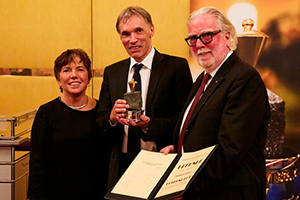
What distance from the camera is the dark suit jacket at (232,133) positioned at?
5.71ft

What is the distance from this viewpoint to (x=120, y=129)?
240 cm

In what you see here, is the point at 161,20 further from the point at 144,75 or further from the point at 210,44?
the point at 210,44

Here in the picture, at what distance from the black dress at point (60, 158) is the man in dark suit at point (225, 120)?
76cm

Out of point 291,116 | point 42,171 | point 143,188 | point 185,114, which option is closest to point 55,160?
point 42,171

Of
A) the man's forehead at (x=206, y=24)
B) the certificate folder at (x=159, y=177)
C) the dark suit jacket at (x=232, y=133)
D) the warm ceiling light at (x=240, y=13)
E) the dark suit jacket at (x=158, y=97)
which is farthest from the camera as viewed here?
the warm ceiling light at (x=240, y=13)

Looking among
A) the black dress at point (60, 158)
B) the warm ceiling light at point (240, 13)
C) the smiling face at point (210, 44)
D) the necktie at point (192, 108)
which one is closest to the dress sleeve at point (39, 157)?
the black dress at point (60, 158)

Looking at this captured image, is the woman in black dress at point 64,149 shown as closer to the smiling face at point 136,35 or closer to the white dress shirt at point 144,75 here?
the white dress shirt at point 144,75

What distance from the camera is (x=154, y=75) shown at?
7.91 ft

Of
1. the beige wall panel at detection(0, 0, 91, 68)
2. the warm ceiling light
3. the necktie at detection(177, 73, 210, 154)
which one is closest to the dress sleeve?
the necktie at detection(177, 73, 210, 154)

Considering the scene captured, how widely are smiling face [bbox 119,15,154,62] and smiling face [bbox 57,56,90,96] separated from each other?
0.36 metres

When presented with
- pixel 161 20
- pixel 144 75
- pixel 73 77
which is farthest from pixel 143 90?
pixel 161 20

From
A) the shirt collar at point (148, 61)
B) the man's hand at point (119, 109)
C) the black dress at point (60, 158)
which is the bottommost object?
the black dress at point (60, 158)

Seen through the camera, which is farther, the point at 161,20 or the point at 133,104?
the point at 161,20

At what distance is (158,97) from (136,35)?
397 millimetres
